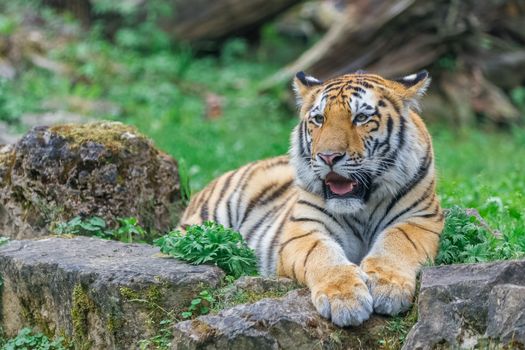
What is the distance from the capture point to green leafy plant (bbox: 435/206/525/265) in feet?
16.1

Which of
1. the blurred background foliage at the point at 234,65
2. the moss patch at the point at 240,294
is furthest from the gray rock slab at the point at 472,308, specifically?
the blurred background foliage at the point at 234,65

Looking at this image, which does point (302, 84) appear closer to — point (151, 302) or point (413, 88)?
point (413, 88)

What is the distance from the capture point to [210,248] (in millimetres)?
5074

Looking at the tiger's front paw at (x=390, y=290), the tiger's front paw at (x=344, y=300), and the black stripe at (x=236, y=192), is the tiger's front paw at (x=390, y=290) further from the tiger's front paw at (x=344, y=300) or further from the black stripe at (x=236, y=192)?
the black stripe at (x=236, y=192)

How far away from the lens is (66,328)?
503 centimetres

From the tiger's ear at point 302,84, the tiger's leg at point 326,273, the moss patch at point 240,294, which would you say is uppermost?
the tiger's ear at point 302,84

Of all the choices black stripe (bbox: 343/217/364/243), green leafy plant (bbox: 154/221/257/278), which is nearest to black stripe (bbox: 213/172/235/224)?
green leafy plant (bbox: 154/221/257/278)

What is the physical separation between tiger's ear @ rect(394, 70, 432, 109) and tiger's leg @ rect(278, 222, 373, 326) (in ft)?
2.85

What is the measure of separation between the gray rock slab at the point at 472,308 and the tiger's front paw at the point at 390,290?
0.20 meters

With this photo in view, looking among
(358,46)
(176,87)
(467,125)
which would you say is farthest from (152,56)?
(467,125)

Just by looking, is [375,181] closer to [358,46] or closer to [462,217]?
[462,217]

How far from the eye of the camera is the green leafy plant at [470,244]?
489 cm

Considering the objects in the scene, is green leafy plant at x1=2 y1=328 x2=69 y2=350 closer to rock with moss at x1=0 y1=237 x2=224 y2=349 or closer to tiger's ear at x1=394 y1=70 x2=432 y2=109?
rock with moss at x1=0 y1=237 x2=224 y2=349

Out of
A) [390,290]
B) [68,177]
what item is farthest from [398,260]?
[68,177]
